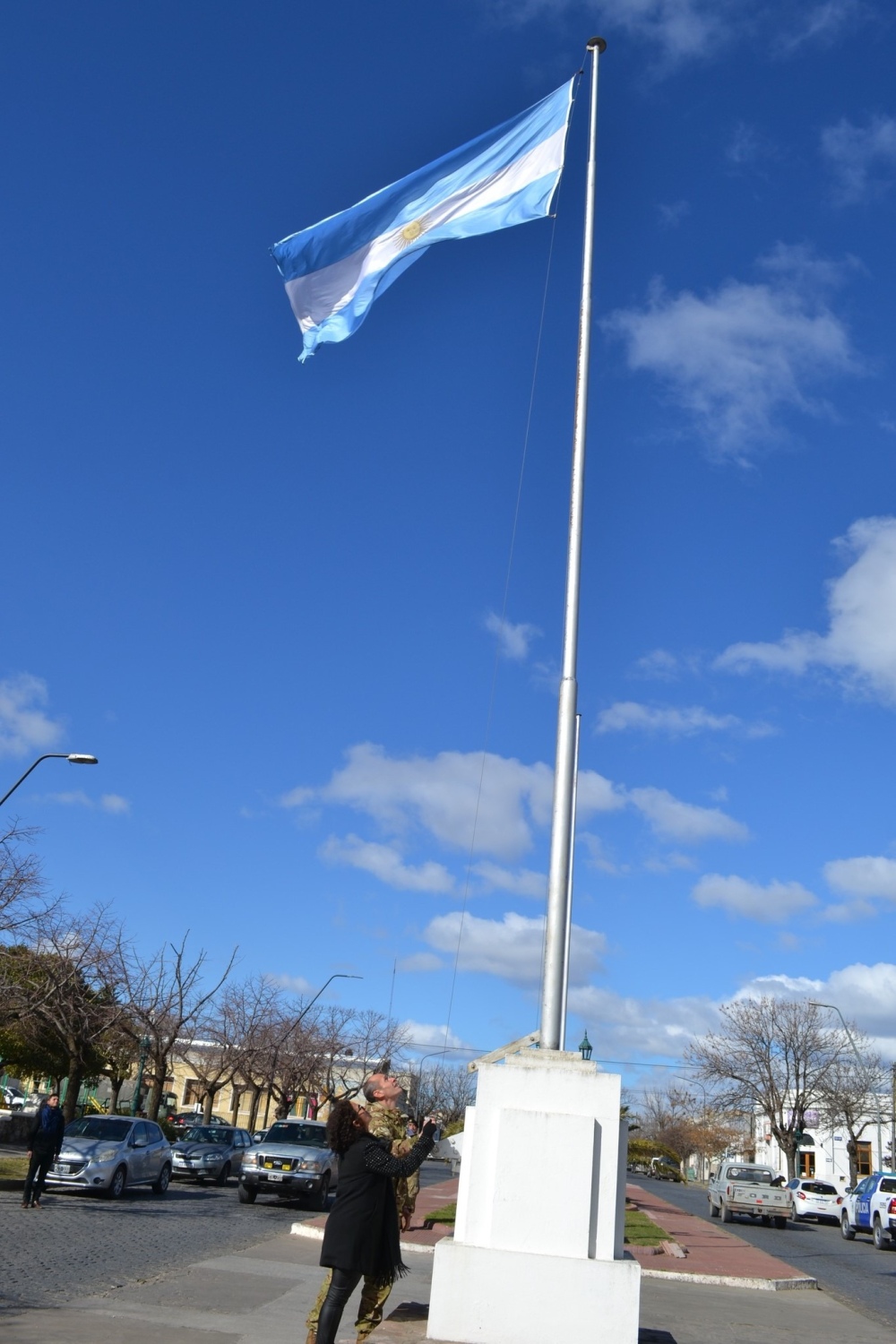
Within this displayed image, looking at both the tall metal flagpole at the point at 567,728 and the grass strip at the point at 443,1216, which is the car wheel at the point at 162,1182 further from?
the tall metal flagpole at the point at 567,728

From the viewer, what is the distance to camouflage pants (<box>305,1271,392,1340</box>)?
22.1 ft

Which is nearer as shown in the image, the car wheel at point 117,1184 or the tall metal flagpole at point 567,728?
the tall metal flagpole at point 567,728

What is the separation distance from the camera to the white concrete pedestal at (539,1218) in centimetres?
752

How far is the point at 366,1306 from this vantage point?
702 centimetres

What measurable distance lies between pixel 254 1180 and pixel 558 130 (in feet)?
68.0

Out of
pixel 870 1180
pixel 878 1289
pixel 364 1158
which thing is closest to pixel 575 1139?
pixel 364 1158

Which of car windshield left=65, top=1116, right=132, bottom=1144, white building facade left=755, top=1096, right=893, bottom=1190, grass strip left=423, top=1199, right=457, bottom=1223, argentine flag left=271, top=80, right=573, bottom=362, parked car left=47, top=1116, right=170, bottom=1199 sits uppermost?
argentine flag left=271, top=80, right=573, bottom=362

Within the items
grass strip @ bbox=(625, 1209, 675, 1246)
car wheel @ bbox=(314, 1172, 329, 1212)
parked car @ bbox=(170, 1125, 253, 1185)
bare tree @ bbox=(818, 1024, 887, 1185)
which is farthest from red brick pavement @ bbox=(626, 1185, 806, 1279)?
bare tree @ bbox=(818, 1024, 887, 1185)

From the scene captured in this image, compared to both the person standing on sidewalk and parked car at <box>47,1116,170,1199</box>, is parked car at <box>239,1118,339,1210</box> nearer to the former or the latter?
parked car at <box>47,1116,170,1199</box>

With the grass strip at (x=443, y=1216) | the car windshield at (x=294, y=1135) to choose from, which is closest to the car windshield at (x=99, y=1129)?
the car windshield at (x=294, y=1135)

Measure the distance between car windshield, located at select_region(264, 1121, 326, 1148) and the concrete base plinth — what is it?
19.2m

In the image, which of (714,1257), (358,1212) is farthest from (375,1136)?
(714,1257)

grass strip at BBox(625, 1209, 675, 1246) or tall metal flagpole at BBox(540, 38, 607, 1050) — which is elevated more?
tall metal flagpole at BBox(540, 38, 607, 1050)

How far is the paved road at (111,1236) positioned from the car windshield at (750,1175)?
1506 cm
